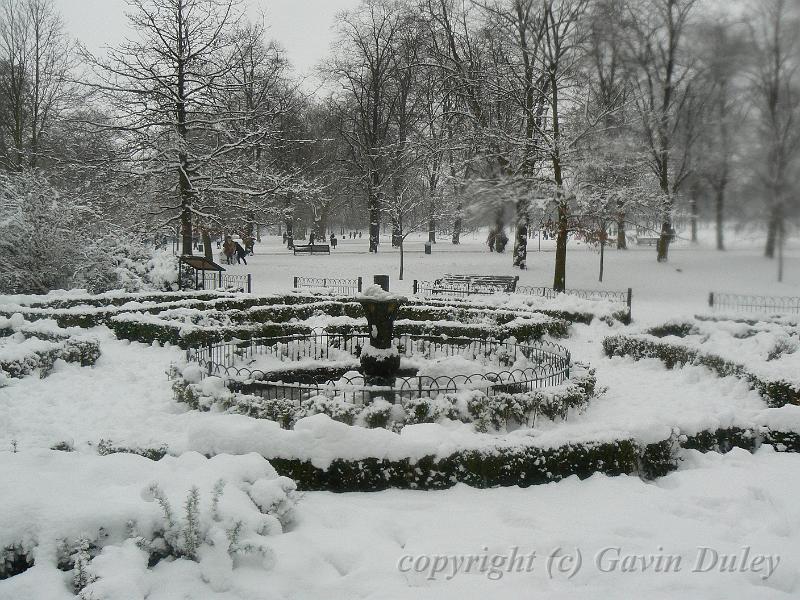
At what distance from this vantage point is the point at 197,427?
5.31 metres

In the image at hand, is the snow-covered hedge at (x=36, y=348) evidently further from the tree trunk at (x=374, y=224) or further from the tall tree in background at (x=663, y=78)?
the tree trunk at (x=374, y=224)

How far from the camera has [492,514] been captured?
472 cm

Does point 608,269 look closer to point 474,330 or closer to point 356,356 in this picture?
point 474,330

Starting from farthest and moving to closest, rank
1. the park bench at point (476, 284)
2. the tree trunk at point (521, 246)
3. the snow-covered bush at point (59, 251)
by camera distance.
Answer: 1. the tree trunk at point (521, 246)
2. the park bench at point (476, 284)
3. the snow-covered bush at point (59, 251)

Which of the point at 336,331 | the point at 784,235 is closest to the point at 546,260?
the point at 336,331

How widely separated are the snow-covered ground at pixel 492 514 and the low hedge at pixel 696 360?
0.84 ft

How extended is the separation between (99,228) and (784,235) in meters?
21.4

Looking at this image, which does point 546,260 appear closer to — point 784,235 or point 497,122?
point 497,122

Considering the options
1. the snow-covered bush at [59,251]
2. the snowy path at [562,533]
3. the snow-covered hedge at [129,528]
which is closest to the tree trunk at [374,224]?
the snow-covered bush at [59,251]

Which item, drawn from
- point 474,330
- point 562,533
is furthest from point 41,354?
point 562,533

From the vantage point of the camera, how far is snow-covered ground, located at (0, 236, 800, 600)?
3.55 m

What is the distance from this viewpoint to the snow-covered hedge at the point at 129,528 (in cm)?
336

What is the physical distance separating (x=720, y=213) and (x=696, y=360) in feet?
20.7

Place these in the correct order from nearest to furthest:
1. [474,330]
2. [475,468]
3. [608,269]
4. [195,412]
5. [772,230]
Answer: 1. [772,230]
2. [475,468]
3. [195,412]
4. [474,330]
5. [608,269]
